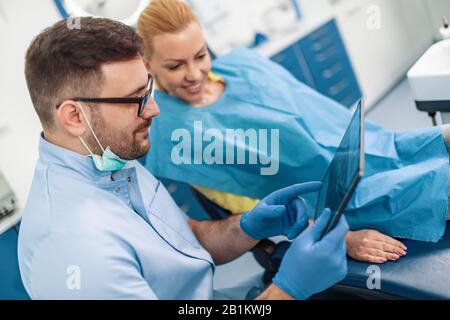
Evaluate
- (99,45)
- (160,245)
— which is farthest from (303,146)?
(99,45)

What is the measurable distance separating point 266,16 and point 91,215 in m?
1.83

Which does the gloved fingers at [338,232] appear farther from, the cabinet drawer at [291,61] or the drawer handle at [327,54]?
the drawer handle at [327,54]

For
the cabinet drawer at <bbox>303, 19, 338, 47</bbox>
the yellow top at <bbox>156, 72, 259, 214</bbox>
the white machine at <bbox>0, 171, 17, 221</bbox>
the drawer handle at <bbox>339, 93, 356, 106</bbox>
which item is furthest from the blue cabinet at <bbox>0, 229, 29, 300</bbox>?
the drawer handle at <bbox>339, 93, 356, 106</bbox>

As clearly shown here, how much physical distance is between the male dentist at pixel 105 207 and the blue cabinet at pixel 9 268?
0.60 metres

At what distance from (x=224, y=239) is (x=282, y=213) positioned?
27cm

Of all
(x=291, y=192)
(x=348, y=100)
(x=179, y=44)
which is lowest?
(x=348, y=100)

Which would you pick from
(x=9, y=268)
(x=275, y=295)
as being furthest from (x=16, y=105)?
(x=275, y=295)

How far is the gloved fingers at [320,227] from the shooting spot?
677 mm

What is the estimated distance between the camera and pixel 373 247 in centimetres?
94

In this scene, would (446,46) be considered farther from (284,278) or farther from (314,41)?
(314,41)

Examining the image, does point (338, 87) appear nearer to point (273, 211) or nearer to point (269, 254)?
point (269, 254)

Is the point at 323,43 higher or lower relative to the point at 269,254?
higher

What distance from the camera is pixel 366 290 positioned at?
0.89 m

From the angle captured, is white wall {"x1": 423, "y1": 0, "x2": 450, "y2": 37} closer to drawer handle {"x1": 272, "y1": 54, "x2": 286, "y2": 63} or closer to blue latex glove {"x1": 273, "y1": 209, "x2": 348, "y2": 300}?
drawer handle {"x1": 272, "y1": 54, "x2": 286, "y2": 63}
